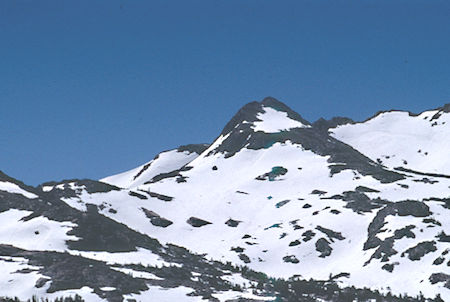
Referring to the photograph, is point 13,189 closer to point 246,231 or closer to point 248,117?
point 246,231

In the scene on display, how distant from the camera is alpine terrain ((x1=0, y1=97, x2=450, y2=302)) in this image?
6806 cm

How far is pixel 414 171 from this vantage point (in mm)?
154250

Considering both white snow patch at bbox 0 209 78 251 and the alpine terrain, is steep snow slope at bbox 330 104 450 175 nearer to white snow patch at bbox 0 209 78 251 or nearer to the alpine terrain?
the alpine terrain

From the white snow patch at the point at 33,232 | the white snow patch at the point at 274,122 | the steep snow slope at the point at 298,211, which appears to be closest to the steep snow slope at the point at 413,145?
the white snow patch at the point at 274,122

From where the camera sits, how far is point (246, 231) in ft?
364

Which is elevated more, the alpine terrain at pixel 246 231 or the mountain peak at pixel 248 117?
the mountain peak at pixel 248 117

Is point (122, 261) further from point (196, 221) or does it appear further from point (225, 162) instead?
point (225, 162)

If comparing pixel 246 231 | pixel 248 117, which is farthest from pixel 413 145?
pixel 246 231

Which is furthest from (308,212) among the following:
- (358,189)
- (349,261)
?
(349,261)

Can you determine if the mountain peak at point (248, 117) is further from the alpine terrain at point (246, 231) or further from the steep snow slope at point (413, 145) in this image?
the alpine terrain at point (246, 231)

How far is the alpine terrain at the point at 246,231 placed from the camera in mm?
68062

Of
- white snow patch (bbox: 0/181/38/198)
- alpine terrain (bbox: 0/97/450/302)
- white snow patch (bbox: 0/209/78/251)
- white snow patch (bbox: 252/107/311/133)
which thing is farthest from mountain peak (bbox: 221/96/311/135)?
white snow patch (bbox: 0/209/78/251)

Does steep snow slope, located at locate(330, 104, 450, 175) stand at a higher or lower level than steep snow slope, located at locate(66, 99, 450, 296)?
higher

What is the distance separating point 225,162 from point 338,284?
3161 inches
